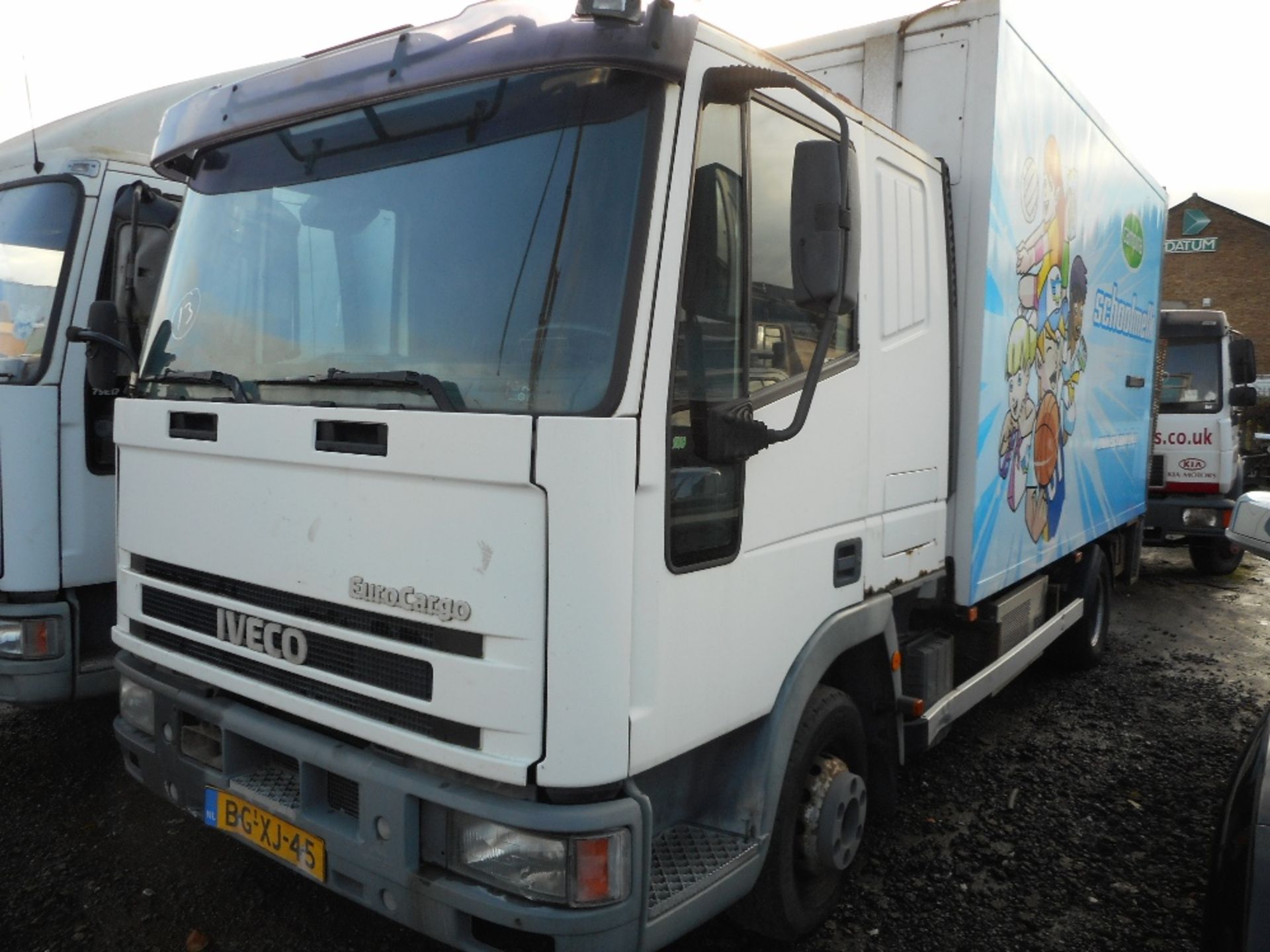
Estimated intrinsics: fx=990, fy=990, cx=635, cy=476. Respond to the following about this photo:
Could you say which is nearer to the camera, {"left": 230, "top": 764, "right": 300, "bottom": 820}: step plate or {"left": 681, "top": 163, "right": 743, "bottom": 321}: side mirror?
{"left": 681, "top": 163, "right": 743, "bottom": 321}: side mirror

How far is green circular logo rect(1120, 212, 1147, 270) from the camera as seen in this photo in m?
5.87

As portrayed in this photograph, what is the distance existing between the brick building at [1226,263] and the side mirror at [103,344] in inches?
→ 1457

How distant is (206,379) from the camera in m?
2.83

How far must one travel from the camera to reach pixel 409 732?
2324mm

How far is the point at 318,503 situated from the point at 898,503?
1948 millimetres

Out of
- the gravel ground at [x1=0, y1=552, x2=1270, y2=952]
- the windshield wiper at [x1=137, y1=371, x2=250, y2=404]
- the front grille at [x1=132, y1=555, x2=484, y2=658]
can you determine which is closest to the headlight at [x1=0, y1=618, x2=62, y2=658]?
the gravel ground at [x1=0, y1=552, x2=1270, y2=952]

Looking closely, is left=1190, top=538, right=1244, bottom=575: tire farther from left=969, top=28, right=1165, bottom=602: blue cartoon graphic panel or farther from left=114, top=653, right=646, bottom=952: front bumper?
left=114, top=653, right=646, bottom=952: front bumper

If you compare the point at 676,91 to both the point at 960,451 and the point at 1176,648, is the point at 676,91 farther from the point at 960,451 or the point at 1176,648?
the point at 1176,648

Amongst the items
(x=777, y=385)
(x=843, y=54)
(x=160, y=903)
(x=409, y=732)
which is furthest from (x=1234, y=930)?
(x=843, y=54)

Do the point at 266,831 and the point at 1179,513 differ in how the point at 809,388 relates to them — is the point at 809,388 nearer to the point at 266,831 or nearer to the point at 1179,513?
the point at 266,831

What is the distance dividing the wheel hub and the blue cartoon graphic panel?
1.17 metres

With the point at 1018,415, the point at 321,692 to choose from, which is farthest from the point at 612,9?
the point at 1018,415

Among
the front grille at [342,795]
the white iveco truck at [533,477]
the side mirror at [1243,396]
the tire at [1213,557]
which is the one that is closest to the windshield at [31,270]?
the white iveco truck at [533,477]

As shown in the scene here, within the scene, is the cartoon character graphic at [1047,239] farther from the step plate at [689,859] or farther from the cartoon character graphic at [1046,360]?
the step plate at [689,859]
